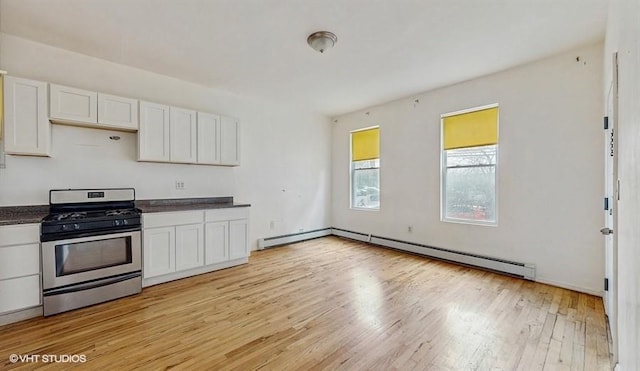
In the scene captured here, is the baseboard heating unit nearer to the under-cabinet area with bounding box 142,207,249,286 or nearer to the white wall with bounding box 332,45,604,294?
the white wall with bounding box 332,45,604,294

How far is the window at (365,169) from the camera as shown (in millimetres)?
5586

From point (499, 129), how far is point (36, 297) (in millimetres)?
5570

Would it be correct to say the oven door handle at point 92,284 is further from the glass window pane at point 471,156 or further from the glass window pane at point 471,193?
the glass window pane at point 471,156

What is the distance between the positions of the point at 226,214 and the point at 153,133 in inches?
56.4

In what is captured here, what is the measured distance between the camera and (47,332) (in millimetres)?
2346

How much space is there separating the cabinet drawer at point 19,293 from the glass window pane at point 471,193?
5102mm

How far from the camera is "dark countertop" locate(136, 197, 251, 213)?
359 centimetres

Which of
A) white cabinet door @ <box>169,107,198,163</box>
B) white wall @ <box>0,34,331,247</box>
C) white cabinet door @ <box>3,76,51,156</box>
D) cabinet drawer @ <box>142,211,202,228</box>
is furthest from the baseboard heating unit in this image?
white cabinet door @ <box>3,76,51,156</box>

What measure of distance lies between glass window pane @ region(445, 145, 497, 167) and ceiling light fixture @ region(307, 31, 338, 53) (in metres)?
2.61

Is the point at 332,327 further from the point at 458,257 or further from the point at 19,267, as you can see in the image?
the point at 19,267

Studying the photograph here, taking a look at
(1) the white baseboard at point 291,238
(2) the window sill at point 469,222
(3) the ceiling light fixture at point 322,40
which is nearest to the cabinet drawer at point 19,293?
(1) the white baseboard at point 291,238

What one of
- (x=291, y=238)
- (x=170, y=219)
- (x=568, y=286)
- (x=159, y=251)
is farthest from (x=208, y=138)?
(x=568, y=286)

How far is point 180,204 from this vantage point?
4074mm

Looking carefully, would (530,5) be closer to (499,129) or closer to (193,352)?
(499,129)
